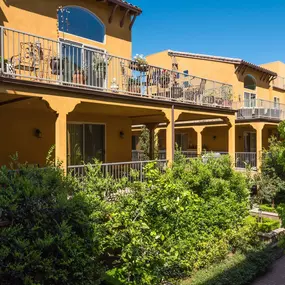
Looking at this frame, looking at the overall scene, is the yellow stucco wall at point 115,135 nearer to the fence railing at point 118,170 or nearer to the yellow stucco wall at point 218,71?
the fence railing at point 118,170

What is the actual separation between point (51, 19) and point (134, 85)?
3926 mm

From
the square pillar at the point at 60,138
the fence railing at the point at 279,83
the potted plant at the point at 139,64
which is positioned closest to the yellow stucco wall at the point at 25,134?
the square pillar at the point at 60,138

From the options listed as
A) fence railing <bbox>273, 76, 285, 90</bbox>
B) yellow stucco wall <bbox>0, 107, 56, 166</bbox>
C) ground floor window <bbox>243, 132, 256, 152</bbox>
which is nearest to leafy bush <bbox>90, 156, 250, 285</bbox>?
yellow stucco wall <bbox>0, 107, 56, 166</bbox>

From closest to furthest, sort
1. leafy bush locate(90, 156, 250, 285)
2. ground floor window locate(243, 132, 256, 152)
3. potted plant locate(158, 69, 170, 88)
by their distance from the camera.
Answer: leafy bush locate(90, 156, 250, 285) < potted plant locate(158, 69, 170, 88) < ground floor window locate(243, 132, 256, 152)

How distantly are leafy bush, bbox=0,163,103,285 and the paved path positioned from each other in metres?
4.90

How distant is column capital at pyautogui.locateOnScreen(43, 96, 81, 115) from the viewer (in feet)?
26.7

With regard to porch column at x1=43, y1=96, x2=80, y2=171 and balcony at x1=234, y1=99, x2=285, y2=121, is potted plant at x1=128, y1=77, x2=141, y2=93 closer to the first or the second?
porch column at x1=43, y1=96, x2=80, y2=171

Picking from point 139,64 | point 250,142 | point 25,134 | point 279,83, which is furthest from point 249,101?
point 25,134

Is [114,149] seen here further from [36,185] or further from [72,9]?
[36,185]

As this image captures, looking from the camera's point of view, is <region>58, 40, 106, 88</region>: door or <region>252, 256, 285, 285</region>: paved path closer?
<region>252, 256, 285, 285</region>: paved path

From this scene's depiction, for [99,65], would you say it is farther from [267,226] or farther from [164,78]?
[267,226]

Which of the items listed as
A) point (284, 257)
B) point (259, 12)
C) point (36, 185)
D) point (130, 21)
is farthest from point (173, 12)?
point (36, 185)

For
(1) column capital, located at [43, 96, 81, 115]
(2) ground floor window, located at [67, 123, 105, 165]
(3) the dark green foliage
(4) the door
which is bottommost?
(3) the dark green foliage

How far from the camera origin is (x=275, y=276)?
8188 mm
